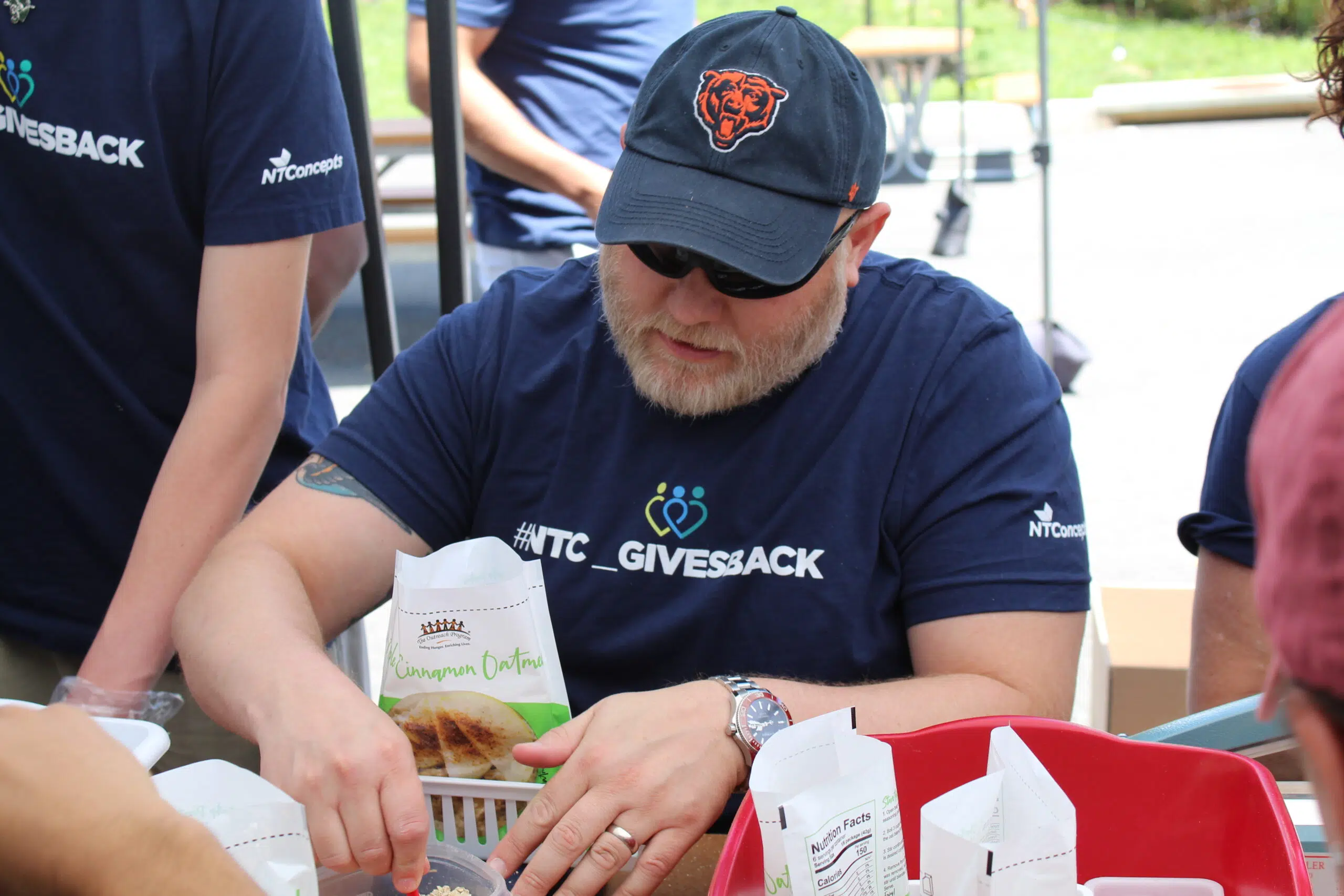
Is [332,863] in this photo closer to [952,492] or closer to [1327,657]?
[952,492]

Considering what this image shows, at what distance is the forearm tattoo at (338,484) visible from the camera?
1.65 meters

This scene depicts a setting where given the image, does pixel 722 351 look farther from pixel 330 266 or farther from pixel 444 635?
pixel 330 266

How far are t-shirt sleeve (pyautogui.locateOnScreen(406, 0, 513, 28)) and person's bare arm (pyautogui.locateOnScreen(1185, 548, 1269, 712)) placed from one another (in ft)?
Answer: 6.73

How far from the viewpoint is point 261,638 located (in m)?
1.43

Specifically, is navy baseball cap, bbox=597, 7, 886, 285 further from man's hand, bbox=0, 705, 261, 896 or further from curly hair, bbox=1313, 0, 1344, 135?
man's hand, bbox=0, 705, 261, 896

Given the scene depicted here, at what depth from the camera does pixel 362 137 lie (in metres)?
2.48

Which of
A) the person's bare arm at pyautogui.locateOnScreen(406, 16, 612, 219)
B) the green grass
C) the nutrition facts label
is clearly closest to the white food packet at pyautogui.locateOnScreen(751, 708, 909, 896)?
the nutrition facts label

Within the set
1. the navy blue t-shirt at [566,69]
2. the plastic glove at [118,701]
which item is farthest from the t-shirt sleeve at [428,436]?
the navy blue t-shirt at [566,69]

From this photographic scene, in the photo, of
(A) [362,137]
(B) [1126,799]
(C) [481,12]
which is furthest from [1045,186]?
(B) [1126,799]

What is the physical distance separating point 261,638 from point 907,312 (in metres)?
0.91

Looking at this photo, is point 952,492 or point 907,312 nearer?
point 952,492

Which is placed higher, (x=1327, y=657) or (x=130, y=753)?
(x=1327, y=657)

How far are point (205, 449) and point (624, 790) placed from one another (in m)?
0.76

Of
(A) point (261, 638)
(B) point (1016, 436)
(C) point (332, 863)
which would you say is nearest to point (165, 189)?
(A) point (261, 638)
